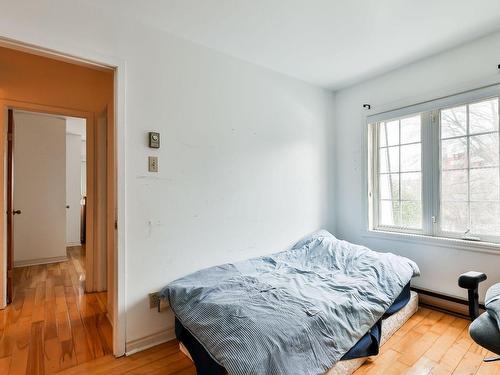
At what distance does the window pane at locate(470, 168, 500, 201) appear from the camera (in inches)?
86.4

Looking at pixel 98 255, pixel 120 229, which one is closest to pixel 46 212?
pixel 98 255

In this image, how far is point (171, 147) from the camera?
6.95 ft

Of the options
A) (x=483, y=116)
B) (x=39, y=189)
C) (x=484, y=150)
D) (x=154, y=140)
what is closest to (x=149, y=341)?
(x=154, y=140)

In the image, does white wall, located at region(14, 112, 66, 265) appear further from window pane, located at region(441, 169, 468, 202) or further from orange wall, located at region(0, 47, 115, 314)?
window pane, located at region(441, 169, 468, 202)

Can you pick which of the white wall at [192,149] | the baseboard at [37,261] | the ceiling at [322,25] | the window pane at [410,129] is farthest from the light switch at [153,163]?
the baseboard at [37,261]

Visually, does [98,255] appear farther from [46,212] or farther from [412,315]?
[412,315]

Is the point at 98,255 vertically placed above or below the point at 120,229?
below

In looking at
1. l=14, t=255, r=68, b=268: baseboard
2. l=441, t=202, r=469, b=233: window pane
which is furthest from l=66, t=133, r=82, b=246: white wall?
l=441, t=202, r=469, b=233: window pane

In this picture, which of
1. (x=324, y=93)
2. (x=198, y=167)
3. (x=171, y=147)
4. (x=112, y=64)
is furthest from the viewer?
(x=324, y=93)

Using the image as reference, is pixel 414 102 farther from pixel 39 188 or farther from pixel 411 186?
pixel 39 188

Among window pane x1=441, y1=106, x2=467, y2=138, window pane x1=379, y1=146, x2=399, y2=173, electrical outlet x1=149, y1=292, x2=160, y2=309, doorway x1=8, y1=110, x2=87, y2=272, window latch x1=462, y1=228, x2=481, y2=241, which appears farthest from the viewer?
doorway x1=8, y1=110, x2=87, y2=272

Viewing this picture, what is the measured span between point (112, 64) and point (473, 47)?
115 inches

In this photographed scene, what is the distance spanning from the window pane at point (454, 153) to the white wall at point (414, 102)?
453 millimetres

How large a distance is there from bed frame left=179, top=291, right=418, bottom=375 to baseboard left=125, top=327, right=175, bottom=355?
195 mm
